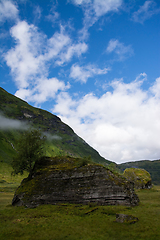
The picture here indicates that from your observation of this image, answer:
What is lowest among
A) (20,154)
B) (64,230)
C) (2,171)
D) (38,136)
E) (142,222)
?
(2,171)

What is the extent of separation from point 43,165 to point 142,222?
30607 mm

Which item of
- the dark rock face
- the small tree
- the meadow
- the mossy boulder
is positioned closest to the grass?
the meadow

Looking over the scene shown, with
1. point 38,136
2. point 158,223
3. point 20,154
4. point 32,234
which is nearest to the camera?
point 32,234

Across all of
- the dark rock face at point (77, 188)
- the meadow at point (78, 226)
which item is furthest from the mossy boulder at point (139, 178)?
the meadow at point (78, 226)

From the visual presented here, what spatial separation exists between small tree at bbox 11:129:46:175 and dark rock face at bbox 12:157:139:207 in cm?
582

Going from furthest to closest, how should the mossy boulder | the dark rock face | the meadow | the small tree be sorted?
the mossy boulder
the small tree
the dark rock face
the meadow

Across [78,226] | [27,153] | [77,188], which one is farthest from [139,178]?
[78,226]

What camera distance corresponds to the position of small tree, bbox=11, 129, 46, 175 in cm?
3988

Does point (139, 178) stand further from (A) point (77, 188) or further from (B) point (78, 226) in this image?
(B) point (78, 226)

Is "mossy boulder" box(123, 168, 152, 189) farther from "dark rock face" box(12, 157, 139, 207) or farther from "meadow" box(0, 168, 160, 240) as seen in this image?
"meadow" box(0, 168, 160, 240)

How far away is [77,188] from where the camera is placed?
3162 cm

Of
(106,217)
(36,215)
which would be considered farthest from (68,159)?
(106,217)

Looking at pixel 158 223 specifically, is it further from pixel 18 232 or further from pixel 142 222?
pixel 18 232

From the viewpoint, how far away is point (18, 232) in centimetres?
1750
